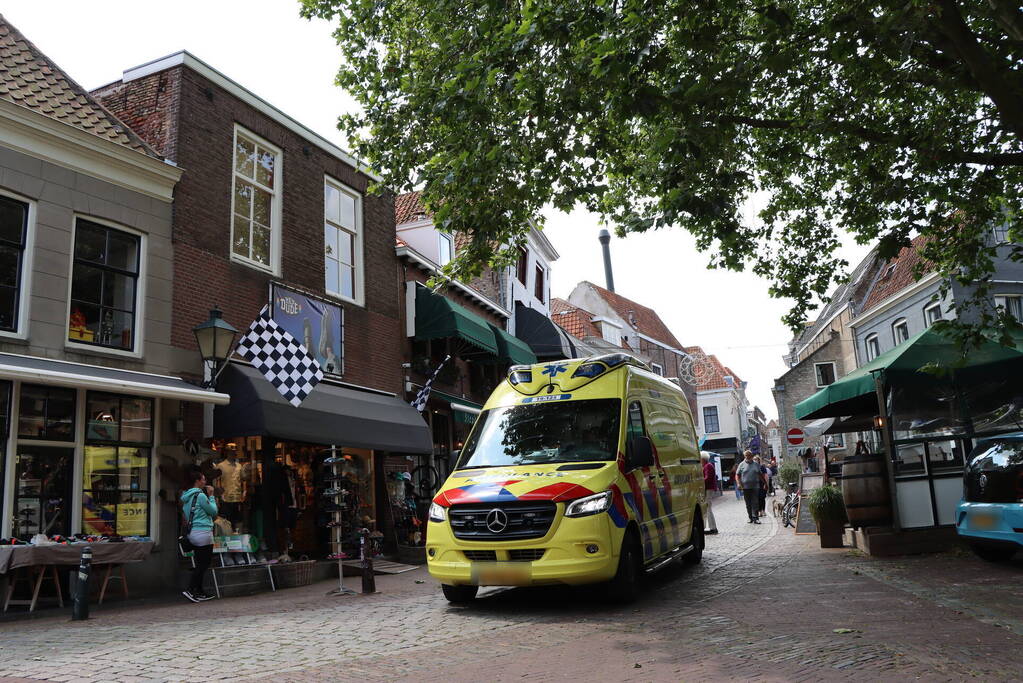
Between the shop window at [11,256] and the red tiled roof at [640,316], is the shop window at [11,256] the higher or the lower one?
the lower one

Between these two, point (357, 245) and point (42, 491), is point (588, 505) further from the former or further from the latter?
point (357, 245)

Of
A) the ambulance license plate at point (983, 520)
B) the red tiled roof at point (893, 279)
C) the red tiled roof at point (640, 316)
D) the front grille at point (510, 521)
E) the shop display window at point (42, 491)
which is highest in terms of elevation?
the red tiled roof at point (640, 316)

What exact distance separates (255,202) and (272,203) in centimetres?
44

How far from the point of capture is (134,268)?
11875mm

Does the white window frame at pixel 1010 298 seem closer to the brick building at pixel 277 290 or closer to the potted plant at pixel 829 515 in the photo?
the potted plant at pixel 829 515

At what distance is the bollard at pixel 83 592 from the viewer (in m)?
8.72

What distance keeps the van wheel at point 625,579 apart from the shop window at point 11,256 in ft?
26.5

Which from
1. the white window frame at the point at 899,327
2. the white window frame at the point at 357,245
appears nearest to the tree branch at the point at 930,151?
the white window frame at the point at 357,245

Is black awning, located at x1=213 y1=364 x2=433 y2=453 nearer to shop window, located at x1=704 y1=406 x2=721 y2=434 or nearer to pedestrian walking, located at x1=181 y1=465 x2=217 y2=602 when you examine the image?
pedestrian walking, located at x1=181 y1=465 x2=217 y2=602

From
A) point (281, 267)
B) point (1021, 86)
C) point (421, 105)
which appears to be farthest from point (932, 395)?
point (281, 267)

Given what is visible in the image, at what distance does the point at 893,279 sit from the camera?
3284cm

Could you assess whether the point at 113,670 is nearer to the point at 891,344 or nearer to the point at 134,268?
the point at 134,268

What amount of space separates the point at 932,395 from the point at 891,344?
2156cm

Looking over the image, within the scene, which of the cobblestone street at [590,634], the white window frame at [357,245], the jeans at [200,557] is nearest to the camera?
the cobblestone street at [590,634]
